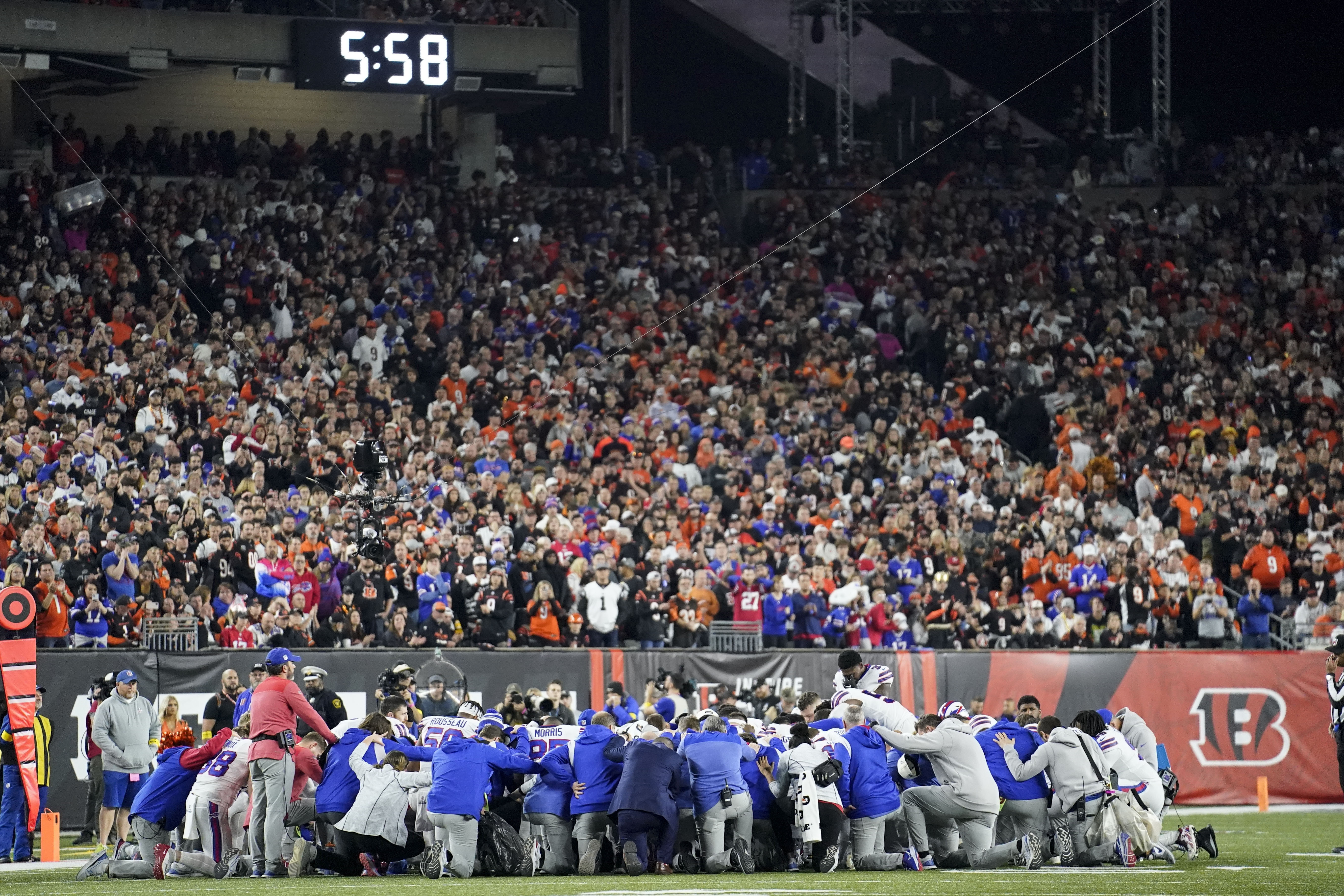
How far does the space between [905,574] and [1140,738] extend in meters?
7.92

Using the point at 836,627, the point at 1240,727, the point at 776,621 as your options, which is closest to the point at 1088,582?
the point at 1240,727

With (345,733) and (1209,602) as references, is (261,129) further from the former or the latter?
(345,733)

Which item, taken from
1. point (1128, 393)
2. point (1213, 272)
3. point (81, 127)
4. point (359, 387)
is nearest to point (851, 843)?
point (359, 387)

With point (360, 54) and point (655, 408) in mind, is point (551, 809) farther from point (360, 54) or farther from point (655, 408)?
point (360, 54)

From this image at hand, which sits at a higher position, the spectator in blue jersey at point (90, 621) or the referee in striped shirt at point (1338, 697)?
the spectator in blue jersey at point (90, 621)

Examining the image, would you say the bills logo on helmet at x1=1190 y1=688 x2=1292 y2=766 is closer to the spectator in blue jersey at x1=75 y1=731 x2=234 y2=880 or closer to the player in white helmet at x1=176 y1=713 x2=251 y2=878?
the player in white helmet at x1=176 y1=713 x2=251 y2=878

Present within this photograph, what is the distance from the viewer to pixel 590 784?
15.4m

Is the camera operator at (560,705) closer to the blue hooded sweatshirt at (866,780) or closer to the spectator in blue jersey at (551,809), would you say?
the spectator in blue jersey at (551,809)

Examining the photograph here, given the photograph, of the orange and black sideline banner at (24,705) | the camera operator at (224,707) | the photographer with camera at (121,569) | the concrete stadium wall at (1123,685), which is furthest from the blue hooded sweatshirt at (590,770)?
the photographer with camera at (121,569)

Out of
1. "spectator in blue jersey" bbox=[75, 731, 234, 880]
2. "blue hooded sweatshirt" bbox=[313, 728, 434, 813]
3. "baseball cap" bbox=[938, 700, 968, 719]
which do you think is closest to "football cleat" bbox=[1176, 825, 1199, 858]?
"baseball cap" bbox=[938, 700, 968, 719]

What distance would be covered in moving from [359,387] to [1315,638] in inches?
503

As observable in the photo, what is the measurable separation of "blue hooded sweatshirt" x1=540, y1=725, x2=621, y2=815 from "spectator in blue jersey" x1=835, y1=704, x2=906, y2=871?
5.61ft

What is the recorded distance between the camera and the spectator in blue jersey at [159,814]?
611 inches

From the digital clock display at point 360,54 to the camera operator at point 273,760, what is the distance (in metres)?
16.7
